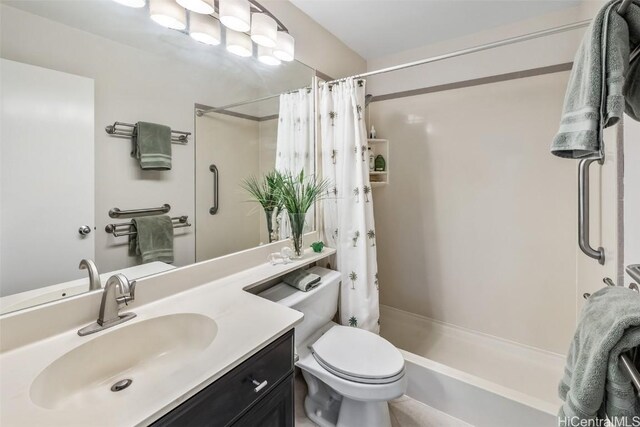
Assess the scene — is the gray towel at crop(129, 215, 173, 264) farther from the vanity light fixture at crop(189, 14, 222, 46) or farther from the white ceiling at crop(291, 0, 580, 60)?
the white ceiling at crop(291, 0, 580, 60)

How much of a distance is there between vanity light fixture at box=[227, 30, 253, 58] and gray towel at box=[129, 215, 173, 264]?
95cm

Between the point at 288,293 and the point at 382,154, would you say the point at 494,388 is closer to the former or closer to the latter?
the point at 288,293

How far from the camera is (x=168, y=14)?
3.77 feet

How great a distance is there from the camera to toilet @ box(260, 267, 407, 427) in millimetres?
1236

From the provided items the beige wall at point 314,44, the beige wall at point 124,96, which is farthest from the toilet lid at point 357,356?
the beige wall at point 314,44

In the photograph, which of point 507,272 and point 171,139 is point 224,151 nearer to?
point 171,139

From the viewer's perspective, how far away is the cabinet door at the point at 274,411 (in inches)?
32.0

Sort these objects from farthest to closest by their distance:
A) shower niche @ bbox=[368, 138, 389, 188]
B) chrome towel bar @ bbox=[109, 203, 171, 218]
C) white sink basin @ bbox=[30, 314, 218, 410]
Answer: shower niche @ bbox=[368, 138, 389, 188], chrome towel bar @ bbox=[109, 203, 171, 218], white sink basin @ bbox=[30, 314, 218, 410]

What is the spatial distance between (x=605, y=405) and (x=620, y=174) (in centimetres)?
98

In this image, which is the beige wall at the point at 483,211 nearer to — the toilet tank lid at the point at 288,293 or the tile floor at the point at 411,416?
the tile floor at the point at 411,416

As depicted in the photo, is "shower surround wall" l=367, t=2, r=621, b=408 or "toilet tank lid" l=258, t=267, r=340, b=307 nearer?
"toilet tank lid" l=258, t=267, r=340, b=307

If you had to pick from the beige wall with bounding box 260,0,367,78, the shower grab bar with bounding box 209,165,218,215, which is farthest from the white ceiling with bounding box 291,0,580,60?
the shower grab bar with bounding box 209,165,218,215

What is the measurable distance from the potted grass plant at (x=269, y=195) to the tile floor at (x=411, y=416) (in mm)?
1037

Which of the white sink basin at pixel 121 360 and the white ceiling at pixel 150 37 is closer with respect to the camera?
the white sink basin at pixel 121 360
